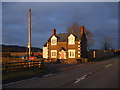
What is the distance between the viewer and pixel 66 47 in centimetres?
4891

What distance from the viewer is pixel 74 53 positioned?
47844 millimetres

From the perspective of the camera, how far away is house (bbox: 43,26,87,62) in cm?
4747

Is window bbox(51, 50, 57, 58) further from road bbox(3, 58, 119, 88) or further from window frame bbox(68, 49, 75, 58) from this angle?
road bbox(3, 58, 119, 88)

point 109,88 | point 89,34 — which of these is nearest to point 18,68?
point 109,88

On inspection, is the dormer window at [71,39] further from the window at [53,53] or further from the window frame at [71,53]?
the window at [53,53]

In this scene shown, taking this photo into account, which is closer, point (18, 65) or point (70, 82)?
point (70, 82)

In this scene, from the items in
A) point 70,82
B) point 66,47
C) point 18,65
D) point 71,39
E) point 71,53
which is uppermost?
point 71,39

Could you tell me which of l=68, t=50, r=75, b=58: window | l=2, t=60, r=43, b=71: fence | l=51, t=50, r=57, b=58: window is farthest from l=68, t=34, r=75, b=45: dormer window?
l=2, t=60, r=43, b=71: fence

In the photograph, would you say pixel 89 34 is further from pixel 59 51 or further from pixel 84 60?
pixel 84 60

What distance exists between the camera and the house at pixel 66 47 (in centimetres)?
4747

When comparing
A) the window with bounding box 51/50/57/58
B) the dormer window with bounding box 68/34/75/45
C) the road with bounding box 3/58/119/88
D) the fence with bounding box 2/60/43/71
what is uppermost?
the dormer window with bounding box 68/34/75/45

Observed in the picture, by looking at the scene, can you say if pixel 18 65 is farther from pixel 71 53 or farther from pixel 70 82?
pixel 71 53

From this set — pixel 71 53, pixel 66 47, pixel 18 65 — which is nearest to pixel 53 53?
pixel 66 47

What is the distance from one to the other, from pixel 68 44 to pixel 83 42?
4.48m
